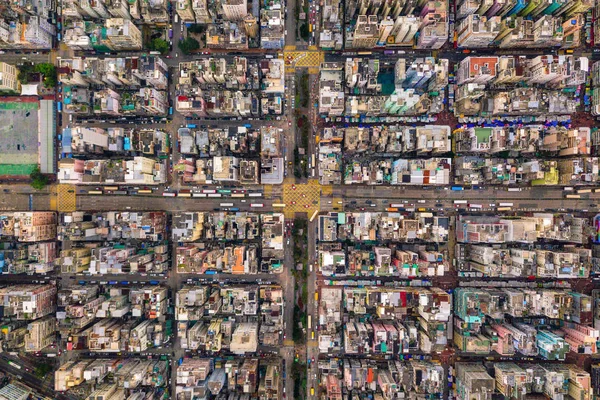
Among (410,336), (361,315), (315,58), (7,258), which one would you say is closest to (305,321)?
(361,315)

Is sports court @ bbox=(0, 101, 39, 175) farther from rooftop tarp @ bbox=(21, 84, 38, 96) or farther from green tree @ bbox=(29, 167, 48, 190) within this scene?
green tree @ bbox=(29, 167, 48, 190)

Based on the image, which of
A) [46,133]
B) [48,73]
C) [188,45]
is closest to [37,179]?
[46,133]

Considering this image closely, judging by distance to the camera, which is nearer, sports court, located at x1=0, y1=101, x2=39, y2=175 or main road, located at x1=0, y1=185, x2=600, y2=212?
main road, located at x1=0, y1=185, x2=600, y2=212

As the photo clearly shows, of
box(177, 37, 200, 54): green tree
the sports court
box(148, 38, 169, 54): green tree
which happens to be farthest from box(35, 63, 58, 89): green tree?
box(177, 37, 200, 54): green tree

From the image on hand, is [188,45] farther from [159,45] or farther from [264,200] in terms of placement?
[264,200]

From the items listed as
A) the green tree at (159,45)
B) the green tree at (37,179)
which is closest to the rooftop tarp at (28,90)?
the green tree at (37,179)

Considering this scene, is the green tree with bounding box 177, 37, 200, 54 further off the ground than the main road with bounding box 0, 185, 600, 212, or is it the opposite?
the green tree with bounding box 177, 37, 200, 54
